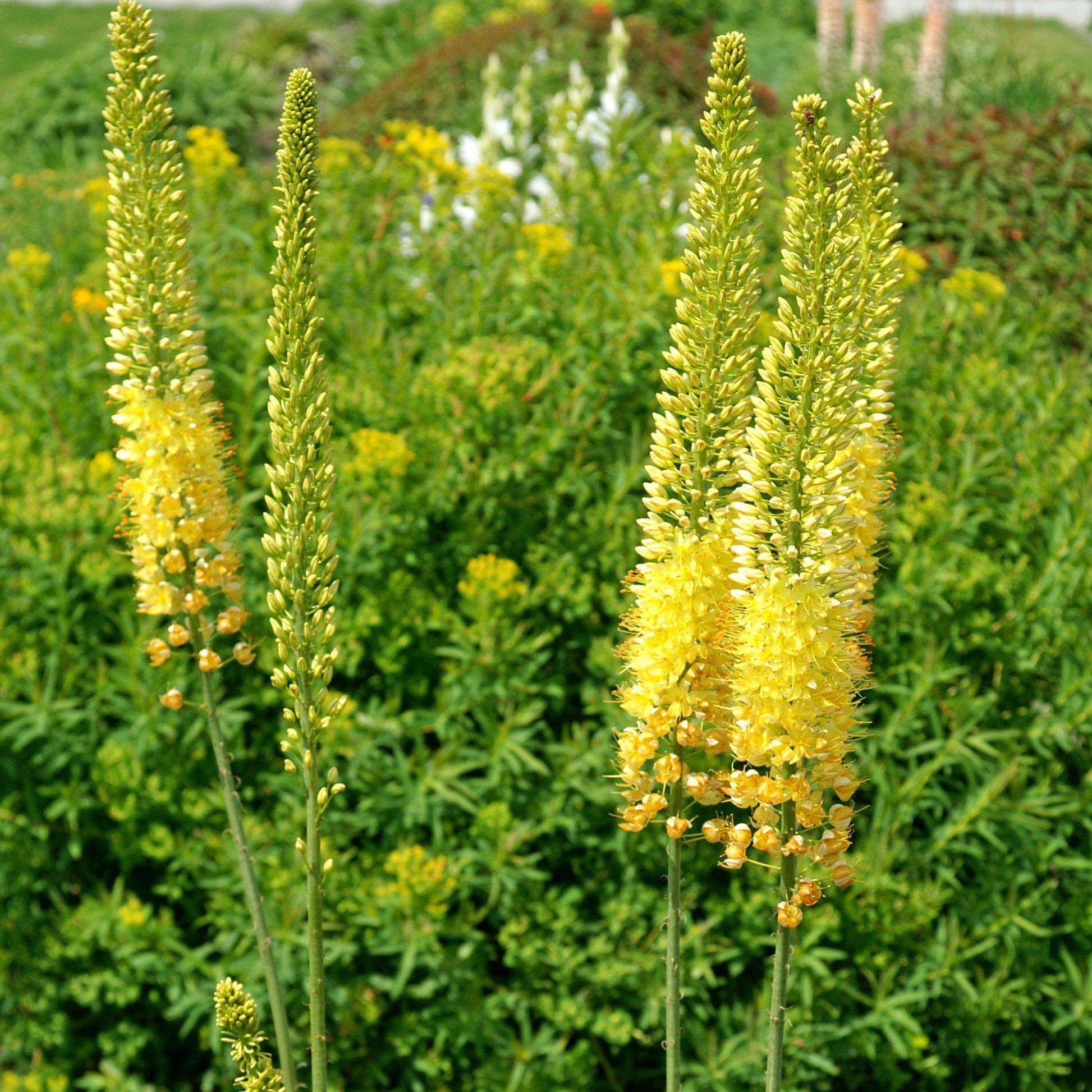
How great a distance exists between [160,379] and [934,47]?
12258 mm

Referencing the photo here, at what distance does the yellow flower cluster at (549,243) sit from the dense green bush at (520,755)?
15mm

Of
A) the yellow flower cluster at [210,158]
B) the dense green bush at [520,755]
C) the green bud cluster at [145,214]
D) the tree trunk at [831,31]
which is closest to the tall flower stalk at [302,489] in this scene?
the green bud cluster at [145,214]

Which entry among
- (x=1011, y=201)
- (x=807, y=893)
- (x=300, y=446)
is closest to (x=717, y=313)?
(x=300, y=446)

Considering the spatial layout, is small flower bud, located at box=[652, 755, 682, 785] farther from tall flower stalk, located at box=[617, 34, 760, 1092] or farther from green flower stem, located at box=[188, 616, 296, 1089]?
green flower stem, located at box=[188, 616, 296, 1089]

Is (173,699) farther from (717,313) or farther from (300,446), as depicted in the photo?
(717,313)

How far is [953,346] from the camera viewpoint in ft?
17.7

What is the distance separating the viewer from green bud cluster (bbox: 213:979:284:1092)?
1866mm

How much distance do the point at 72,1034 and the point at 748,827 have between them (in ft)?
12.5

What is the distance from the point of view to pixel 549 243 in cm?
496

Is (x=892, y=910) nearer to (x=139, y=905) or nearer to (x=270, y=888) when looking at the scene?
(x=270, y=888)

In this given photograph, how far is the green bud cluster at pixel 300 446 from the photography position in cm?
175

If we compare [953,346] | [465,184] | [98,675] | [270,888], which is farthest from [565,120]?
[270,888]

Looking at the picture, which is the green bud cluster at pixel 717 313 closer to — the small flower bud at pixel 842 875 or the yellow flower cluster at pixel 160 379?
the small flower bud at pixel 842 875

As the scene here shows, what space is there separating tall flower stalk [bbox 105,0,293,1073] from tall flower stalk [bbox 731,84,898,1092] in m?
0.95
